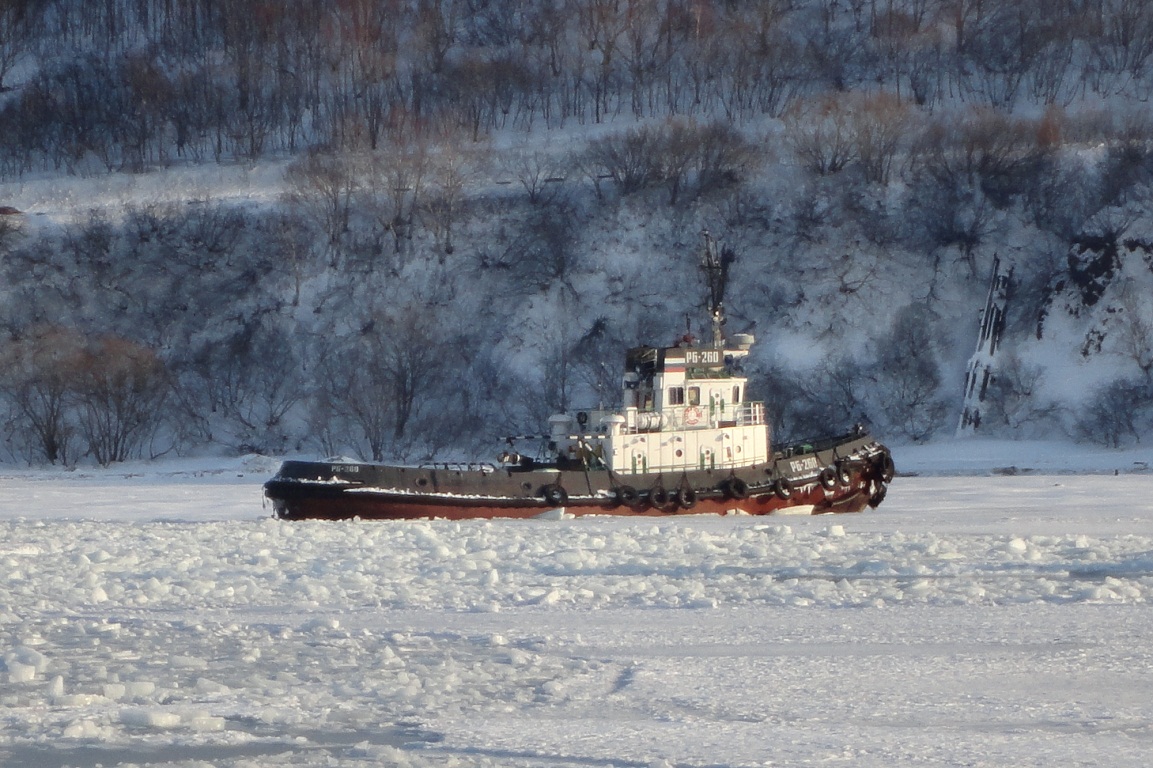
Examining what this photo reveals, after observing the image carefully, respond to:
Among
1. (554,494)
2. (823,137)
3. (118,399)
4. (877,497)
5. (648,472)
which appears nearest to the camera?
(554,494)

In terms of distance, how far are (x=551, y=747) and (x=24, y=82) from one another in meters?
70.7

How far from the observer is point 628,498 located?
2191 centimetres

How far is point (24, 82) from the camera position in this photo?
69688mm

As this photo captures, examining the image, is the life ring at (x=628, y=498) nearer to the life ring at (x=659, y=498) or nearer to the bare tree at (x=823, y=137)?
the life ring at (x=659, y=498)

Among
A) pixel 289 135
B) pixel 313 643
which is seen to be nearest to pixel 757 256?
pixel 289 135

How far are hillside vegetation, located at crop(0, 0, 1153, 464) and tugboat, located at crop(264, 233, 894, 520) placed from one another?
17.8 meters

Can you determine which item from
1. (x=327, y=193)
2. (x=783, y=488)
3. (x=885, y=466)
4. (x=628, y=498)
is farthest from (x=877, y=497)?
(x=327, y=193)

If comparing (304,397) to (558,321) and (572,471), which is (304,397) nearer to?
(558,321)

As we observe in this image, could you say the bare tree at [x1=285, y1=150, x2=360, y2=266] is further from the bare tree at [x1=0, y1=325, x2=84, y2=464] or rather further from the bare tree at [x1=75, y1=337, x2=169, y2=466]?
the bare tree at [x1=0, y1=325, x2=84, y2=464]

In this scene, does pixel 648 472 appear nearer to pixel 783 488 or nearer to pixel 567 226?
pixel 783 488

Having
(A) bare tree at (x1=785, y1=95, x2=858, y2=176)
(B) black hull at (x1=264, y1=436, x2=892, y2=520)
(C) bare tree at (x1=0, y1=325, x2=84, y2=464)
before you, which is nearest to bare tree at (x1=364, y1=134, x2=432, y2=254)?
(C) bare tree at (x1=0, y1=325, x2=84, y2=464)

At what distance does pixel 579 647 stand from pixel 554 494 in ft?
40.6

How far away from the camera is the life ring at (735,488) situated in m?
22.6

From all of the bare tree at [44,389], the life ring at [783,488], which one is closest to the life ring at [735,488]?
the life ring at [783,488]
